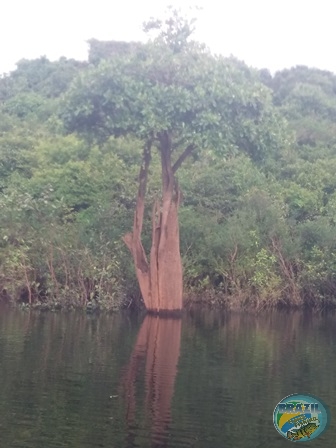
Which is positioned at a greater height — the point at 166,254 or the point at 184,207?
the point at 184,207

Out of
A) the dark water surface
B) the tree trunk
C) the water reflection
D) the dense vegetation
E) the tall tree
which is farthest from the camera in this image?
the tree trunk

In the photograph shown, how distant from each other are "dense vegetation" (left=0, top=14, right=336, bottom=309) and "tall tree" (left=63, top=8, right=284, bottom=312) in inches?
2.7

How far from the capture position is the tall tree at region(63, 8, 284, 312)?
2173 centimetres

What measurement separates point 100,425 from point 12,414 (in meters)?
1.27

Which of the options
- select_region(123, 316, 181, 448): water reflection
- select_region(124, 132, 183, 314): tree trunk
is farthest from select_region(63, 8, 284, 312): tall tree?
select_region(123, 316, 181, 448): water reflection

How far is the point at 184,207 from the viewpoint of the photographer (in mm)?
29625

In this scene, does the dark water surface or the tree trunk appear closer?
the dark water surface

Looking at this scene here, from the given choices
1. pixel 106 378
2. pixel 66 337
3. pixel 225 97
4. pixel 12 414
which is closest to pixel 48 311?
pixel 66 337

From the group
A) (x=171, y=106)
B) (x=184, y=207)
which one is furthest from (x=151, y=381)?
(x=184, y=207)

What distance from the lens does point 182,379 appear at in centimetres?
1291

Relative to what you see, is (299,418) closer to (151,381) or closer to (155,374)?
(151,381)

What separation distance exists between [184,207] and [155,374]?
55.0ft

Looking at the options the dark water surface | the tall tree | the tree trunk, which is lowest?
the dark water surface

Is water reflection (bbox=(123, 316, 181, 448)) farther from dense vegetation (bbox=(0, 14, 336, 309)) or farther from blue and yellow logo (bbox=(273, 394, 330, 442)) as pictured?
dense vegetation (bbox=(0, 14, 336, 309))
